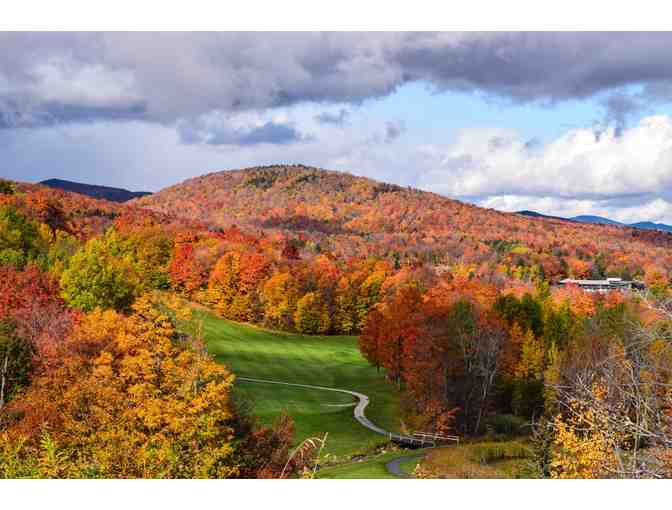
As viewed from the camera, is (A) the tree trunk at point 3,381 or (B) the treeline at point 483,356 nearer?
(A) the tree trunk at point 3,381

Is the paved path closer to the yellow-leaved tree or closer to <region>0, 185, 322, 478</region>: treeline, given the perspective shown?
<region>0, 185, 322, 478</region>: treeline

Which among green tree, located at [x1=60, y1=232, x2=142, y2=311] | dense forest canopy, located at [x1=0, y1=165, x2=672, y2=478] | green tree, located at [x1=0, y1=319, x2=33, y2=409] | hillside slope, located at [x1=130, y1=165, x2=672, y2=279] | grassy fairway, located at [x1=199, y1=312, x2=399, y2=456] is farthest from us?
hillside slope, located at [x1=130, y1=165, x2=672, y2=279]

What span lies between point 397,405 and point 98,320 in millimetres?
22850

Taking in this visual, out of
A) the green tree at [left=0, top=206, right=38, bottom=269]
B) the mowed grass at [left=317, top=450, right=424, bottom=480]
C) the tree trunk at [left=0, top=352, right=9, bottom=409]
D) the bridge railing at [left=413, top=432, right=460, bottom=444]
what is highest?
the green tree at [left=0, top=206, right=38, bottom=269]

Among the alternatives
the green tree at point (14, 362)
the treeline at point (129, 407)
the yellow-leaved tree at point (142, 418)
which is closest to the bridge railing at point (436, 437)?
the treeline at point (129, 407)

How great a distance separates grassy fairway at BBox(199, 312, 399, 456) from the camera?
1464 inches


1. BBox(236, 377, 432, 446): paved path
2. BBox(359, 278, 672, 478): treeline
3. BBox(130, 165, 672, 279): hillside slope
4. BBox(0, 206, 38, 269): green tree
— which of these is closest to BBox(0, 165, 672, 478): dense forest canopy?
BBox(359, 278, 672, 478): treeline

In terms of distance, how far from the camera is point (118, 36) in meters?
29.2

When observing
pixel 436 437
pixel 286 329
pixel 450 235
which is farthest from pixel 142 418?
pixel 450 235

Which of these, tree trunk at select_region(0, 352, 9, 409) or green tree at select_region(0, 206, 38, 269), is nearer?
tree trunk at select_region(0, 352, 9, 409)

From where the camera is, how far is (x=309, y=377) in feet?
176

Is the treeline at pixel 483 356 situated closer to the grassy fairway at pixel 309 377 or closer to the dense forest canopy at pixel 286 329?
the dense forest canopy at pixel 286 329

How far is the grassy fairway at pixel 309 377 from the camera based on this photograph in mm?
37188
